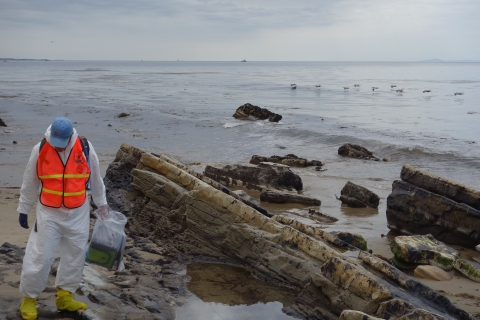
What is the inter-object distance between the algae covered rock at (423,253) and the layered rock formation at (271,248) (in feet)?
4.80

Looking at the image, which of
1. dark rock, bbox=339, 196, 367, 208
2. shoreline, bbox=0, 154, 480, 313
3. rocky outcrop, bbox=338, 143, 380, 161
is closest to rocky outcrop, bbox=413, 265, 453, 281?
shoreline, bbox=0, 154, 480, 313

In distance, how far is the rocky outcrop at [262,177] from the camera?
11562 mm

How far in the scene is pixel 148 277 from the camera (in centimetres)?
595

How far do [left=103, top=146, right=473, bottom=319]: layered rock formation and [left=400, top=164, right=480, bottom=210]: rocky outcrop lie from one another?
3.03 metres

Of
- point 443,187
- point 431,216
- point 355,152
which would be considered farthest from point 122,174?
point 355,152

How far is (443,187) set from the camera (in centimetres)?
837

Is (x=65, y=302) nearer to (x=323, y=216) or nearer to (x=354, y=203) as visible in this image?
(x=323, y=216)

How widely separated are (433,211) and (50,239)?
20.1ft

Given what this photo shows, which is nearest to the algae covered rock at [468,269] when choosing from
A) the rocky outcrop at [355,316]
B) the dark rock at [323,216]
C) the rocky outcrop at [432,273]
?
the rocky outcrop at [432,273]

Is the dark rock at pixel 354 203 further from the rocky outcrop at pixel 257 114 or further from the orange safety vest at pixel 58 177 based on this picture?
the rocky outcrop at pixel 257 114

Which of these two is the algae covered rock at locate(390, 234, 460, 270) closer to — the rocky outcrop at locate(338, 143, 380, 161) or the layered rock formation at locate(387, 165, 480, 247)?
the layered rock formation at locate(387, 165, 480, 247)

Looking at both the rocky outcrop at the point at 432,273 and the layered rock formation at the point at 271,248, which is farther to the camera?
the rocky outcrop at the point at 432,273

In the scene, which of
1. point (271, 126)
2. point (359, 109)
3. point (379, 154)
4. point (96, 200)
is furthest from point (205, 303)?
point (359, 109)

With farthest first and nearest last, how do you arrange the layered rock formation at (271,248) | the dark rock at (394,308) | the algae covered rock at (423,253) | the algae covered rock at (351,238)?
the algae covered rock at (351,238) < the algae covered rock at (423,253) < the layered rock formation at (271,248) < the dark rock at (394,308)
